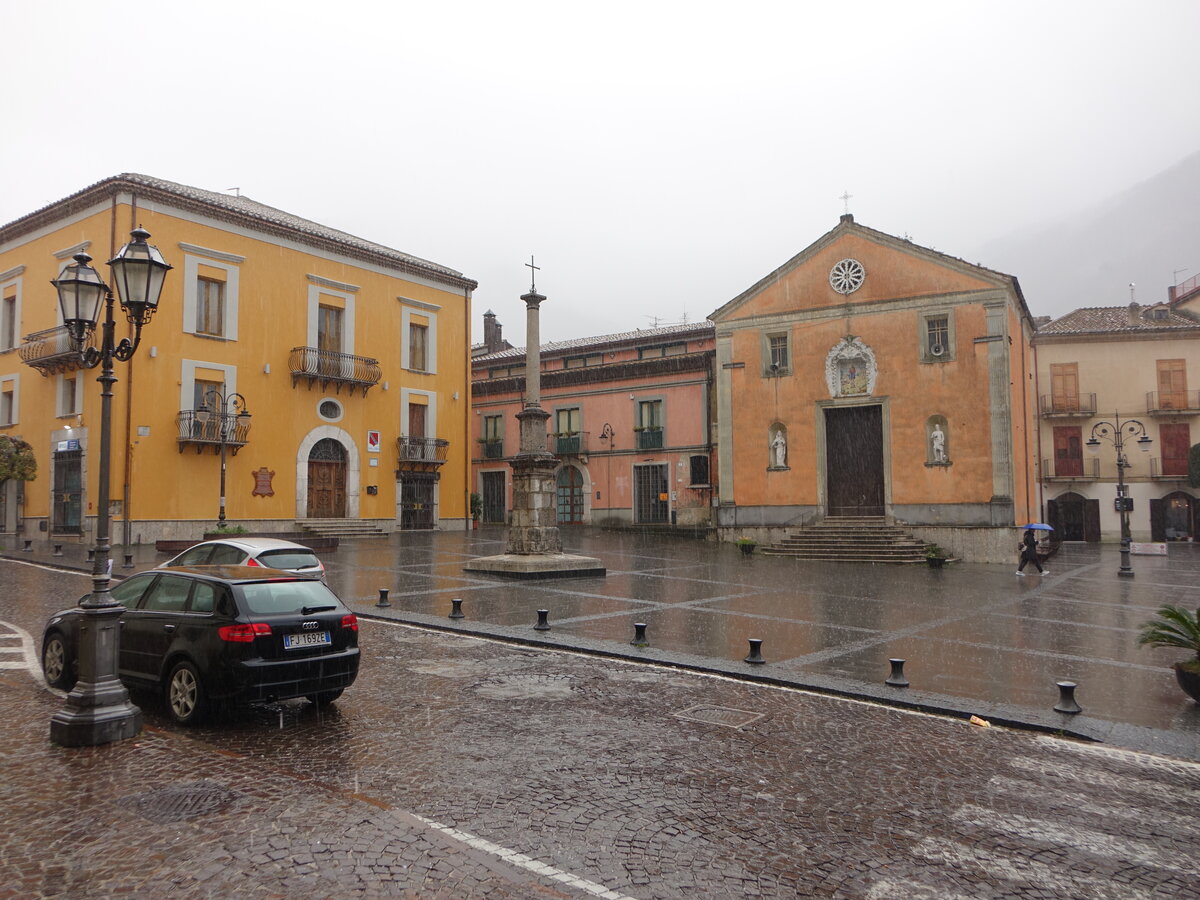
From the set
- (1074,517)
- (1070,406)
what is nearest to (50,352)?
(1070,406)

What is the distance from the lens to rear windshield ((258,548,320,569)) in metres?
12.2

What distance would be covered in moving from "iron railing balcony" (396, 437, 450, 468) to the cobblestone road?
88.8ft

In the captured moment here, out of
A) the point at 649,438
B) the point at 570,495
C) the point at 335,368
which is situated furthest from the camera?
the point at 570,495

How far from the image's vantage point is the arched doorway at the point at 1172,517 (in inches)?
1516

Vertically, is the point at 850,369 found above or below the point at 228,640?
above

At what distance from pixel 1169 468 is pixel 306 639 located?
139 ft

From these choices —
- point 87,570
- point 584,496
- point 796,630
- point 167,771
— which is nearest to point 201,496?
point 87,570

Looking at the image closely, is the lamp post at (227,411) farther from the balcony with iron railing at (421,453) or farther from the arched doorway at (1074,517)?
the arched doorway at (1074,517)

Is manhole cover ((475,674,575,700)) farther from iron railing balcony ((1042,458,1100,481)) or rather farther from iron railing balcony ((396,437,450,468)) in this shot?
iron railing balcony ((1042,458,1100,481))

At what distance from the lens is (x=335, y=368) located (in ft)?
106

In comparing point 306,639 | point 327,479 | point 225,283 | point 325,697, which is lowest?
point 325,697

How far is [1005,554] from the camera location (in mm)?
25438

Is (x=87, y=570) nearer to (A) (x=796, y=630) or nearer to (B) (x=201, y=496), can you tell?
(B) (x=201, y=496)

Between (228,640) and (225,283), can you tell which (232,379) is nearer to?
(225,283)
